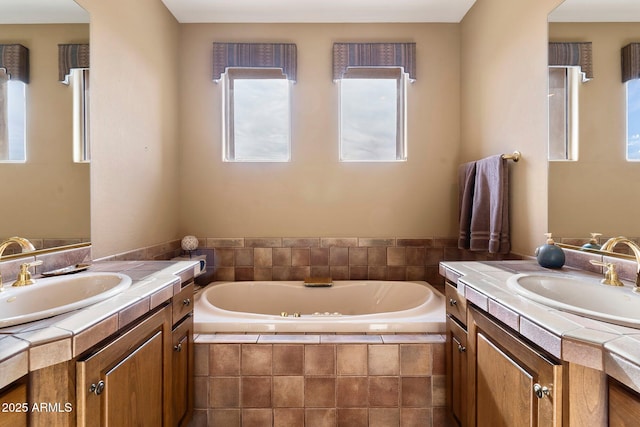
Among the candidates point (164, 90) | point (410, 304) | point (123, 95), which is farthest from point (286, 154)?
point (410, 304)

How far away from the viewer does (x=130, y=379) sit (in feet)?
3.20

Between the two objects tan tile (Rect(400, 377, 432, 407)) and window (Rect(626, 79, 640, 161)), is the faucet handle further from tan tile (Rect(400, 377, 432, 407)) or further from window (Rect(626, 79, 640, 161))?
tan tile (Rect(400, 377, 432, 407))

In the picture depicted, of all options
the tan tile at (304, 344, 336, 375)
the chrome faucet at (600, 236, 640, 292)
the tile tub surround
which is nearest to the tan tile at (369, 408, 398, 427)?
the tile tub surround

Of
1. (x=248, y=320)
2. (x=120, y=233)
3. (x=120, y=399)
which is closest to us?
(x=120, y=399)

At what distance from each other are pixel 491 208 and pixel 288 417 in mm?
1724

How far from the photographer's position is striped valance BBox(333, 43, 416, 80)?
244 centimetres

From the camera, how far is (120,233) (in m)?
1.75

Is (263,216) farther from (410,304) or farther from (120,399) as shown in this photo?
(120,399)

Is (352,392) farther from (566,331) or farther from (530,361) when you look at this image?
(566,331)

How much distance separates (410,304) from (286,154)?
5.17 ft

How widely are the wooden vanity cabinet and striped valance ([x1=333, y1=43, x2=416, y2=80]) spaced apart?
1.85 m

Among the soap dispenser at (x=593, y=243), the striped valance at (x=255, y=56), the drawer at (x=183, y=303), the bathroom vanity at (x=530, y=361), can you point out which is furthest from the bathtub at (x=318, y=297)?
the striped valance at (x=255, y=56)

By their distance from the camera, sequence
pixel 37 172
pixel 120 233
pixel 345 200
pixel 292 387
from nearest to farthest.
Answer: pixel 37 172 < pixel 292 387 < pixel 120 233 < pixel 345 200

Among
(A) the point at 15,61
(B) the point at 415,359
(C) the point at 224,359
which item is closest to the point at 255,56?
(A) the point at 15,61
